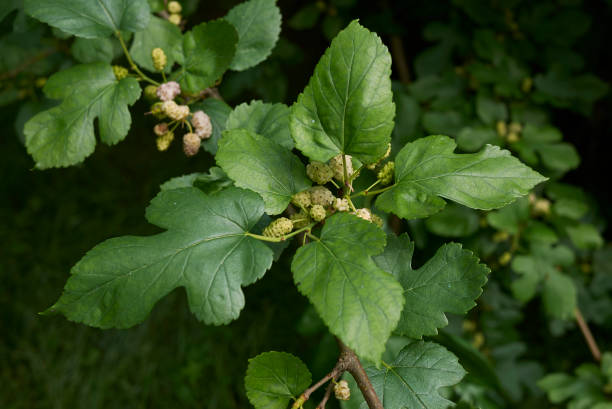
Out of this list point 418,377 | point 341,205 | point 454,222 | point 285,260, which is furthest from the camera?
point 285,260

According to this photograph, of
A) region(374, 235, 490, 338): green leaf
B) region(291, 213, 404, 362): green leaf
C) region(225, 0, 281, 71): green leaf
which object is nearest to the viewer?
region(291, 213, 404, 362): green leaf

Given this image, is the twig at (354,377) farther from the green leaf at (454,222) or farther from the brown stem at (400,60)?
the brown stem at (400,60)

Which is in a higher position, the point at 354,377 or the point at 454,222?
the point at 354,377

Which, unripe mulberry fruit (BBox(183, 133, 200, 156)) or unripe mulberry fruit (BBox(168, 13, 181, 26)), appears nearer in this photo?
unripe mulberry fruit (BBox(183, 133, 200, 156))

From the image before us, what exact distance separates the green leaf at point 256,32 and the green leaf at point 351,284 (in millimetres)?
413

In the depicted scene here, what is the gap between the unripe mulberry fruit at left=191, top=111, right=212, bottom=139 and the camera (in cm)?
86

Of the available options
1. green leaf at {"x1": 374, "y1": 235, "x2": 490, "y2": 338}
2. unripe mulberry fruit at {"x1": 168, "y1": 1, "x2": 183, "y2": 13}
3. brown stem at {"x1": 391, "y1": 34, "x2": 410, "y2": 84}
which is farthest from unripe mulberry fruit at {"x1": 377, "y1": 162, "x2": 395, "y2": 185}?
brown stem at {"x1": 391, "y1": 34, "x2": 410, "y2": 84}

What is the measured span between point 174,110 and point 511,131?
46.0 inches

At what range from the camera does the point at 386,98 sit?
2.11 ft

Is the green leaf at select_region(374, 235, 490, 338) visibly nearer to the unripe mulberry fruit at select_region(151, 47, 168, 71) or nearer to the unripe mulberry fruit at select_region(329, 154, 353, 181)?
the unripe mulberry fruit at select_region(329, 154, 353, 181)

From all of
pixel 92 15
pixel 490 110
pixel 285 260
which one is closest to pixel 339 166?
pixel 92 15

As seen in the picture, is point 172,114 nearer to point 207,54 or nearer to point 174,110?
point 174,110

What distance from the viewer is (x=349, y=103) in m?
0.66

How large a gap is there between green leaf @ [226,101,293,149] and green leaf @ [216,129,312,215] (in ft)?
0.23
